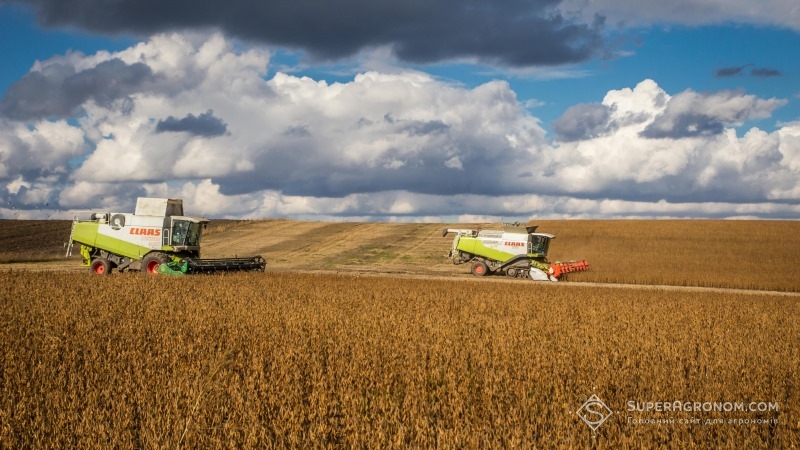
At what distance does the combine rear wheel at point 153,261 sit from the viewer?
97.6ft

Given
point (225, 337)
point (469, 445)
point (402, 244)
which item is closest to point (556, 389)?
point (469, 445)

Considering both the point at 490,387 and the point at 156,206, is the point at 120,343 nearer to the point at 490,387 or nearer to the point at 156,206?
the point at 490,387

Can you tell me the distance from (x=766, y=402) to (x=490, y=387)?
3.39 meters

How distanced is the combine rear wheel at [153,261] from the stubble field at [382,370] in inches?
347

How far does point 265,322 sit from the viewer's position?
13.5 m

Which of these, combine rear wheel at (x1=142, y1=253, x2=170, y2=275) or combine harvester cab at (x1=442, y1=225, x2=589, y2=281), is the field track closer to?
combine harvester cab at (x1=442, y1=225, x2=589, y2=281)

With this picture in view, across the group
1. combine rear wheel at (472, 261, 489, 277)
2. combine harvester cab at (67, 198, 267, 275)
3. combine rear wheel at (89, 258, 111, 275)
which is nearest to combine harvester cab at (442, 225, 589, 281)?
combine rear wheel at (472, 261, 489, 277)

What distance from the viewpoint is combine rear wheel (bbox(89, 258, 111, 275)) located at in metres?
30.7

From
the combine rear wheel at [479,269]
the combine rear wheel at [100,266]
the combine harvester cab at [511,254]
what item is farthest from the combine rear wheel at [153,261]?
the combine rear wheel at [479,269]

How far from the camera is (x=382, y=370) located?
938 cm

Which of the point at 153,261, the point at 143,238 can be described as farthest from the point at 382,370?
the point at 143,238

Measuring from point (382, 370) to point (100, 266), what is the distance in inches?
1002

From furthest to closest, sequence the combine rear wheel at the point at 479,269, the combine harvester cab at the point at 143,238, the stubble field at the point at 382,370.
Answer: the combine rear wheel at the point at 479,269 → the combine harvester cab at the point at 143,238 → the stubble field at the point at 382,370

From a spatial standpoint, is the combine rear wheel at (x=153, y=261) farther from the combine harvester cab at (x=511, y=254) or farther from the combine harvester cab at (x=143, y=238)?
the combine harvester cab at (x=511, y=254)
